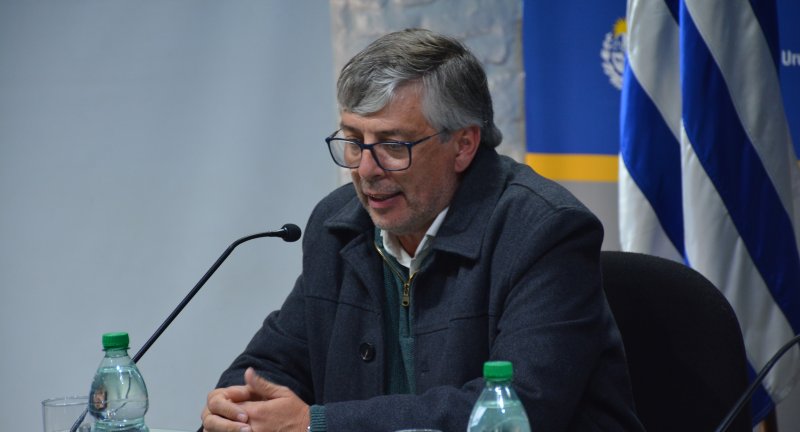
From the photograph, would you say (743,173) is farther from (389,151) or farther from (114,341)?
(114,341)

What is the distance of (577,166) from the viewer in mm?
3203

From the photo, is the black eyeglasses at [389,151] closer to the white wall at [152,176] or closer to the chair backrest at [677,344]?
the chair backrest at [677,344]

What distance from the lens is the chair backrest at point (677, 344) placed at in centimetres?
185

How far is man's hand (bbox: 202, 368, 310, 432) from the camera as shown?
1.76 metres

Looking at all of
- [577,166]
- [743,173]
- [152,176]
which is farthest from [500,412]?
[152,176]

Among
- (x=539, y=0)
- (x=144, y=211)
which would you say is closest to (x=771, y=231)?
(x=539, y=0)

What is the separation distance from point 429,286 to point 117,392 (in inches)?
25.2

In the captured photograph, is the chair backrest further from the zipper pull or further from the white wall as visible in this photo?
the white wall

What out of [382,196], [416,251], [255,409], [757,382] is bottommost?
[255,409]

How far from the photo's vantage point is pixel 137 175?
371 centimetres

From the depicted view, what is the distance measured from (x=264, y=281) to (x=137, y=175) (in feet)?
2.14

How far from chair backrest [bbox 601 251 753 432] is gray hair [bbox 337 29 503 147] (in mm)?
473

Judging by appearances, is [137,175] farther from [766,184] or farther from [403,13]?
[766,184]

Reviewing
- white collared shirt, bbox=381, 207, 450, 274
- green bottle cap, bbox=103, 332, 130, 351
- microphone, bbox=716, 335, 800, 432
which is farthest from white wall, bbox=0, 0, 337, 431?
microphone, bbox=716, 335, 800, 432
